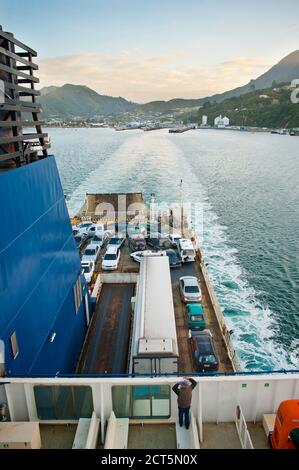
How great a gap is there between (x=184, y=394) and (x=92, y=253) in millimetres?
19668

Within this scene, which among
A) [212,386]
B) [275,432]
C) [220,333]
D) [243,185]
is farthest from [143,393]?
[243,185]

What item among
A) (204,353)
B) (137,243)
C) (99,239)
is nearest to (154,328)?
(204,353)

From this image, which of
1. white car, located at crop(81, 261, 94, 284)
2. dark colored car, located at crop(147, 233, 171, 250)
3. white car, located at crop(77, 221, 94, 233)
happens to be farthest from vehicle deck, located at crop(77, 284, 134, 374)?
Answer: white car, located at crop(77, 221, 94, 233)

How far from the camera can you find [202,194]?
182 ft

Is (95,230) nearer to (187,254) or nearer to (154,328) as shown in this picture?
(187,254)

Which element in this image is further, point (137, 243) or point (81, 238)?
point (81, 238)

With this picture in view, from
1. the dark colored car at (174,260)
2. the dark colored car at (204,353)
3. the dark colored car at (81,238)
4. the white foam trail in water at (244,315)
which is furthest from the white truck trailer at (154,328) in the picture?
the dark colored car at (81,238)

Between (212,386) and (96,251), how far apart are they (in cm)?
1977

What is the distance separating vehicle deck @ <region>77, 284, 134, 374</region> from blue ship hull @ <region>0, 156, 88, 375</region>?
3.75 ft

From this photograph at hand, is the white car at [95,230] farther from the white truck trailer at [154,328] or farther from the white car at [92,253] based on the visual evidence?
the white truck trailer at [154,328]

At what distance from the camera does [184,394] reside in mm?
5797

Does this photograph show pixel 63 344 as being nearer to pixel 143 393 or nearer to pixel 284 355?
pixel 143 393

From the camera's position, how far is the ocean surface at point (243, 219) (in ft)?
67.8

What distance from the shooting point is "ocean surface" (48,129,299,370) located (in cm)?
2067
